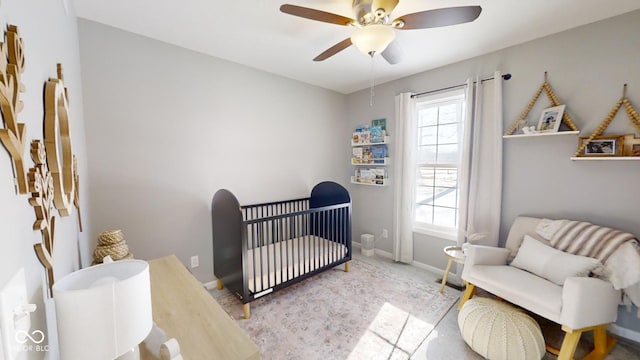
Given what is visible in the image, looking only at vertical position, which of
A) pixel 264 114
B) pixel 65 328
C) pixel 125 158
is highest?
pixel 264 114

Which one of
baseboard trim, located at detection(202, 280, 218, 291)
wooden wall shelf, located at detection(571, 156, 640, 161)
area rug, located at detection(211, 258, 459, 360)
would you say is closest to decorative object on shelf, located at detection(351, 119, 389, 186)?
area rug, located at detection(211, 258, 459, 360)

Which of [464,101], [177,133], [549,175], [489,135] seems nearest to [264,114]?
[177,133]

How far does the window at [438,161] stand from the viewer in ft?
8.92

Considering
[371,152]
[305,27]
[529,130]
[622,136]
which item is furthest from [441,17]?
[371,152]

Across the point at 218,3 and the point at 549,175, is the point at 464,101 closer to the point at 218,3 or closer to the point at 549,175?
the point at 549,175

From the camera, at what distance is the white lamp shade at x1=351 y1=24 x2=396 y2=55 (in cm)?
138

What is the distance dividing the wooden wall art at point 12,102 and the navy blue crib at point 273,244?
1459 millimetres

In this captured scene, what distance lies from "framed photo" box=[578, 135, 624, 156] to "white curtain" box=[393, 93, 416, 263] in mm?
1461

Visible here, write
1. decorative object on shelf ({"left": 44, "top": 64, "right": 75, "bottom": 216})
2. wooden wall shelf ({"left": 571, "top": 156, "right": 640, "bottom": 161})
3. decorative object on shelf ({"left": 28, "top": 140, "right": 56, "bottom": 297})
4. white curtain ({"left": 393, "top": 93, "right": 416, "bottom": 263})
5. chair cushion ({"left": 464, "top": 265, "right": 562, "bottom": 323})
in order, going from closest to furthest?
decorative object on shelf ({"left": 28, "top": 140, "right": 56, "bottom": 297}) < decorative object on shelf ({"left": 44, "top": 64, "right": 75, "bottom": 216}) < chair cushion ({"left": 464, "top": 265, "right": 562, "bottom": 323}) < wooden wall shelf ({"left": 571, "top": 156, "right": 640, "bottom": 161}) < white curtain ({"left": 393, "top": 93, "right": 416, "bottom": 263})

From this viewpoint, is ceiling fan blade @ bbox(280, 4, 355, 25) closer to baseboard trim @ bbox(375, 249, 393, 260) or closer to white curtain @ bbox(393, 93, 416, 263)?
white curtain @ bbox(393, 93, 416, 263)


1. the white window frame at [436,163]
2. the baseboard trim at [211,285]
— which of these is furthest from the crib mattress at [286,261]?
the white window frame at [436,163]

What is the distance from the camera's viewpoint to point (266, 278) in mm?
2207

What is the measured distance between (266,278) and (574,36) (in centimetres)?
327

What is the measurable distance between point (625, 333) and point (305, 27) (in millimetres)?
3351
